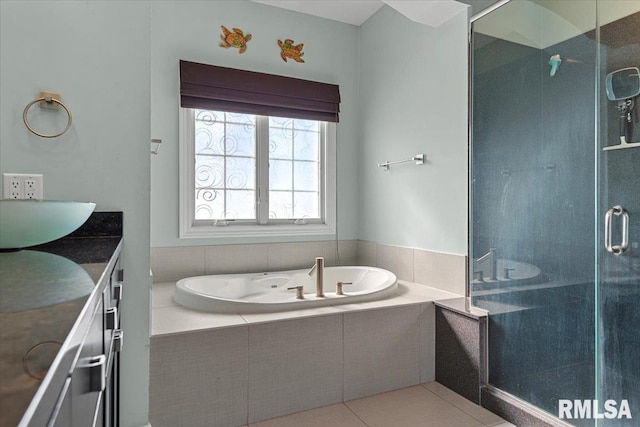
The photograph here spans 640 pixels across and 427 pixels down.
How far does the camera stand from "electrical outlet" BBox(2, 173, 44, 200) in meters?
1.41

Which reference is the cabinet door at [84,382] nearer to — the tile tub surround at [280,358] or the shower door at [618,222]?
the tile tub surround at [280,358]

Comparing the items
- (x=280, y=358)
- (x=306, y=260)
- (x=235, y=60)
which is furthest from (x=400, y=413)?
(x=235, y=60)

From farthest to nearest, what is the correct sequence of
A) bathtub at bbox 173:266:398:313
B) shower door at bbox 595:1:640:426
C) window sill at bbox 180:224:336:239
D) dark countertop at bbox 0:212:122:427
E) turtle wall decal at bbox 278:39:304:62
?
1. turtle wall decal at bbox 278:39:304:62
2. window sill at bbox 180:224:336:239
3. bathtub at bbox 173:266:398:313
4. shower door at bbox 595:1:640:426
5. dark countertop at bbox 0:212:122:427

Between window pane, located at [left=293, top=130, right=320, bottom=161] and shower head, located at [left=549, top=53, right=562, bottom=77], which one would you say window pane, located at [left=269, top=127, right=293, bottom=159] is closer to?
window pane, located at [left=293, top=130, right=320, bottom=161]

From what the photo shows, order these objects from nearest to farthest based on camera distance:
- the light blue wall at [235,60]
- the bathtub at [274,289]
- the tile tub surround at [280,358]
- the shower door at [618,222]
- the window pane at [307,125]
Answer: the shower door at [618,222] → the tile tub surround at [280,358] → the bathtub at [274,289] → the light blue wall at [235,60] → the window pane at [307,125]

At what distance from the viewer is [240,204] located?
3.26 meters

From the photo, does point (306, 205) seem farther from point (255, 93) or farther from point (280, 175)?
point (255, 93)

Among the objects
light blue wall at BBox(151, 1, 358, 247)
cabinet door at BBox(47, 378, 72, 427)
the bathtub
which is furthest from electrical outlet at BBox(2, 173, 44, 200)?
light blue wall at BBox(151, 1, 358, 247)

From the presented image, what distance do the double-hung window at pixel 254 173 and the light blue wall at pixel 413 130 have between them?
0.41 m

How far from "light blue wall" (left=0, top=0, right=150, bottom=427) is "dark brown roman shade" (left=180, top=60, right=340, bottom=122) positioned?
4.42ft

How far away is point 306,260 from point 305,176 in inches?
29.8

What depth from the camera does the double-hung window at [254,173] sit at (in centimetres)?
307

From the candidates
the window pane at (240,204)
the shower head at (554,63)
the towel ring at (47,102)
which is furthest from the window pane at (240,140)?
the shower head at (554,63)

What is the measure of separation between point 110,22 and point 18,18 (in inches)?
12.0
